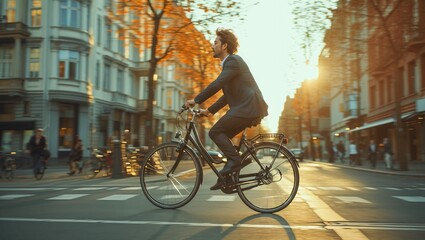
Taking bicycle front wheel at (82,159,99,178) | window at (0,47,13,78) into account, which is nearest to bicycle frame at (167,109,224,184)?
bicycle front wheel at (82,159,99,178)

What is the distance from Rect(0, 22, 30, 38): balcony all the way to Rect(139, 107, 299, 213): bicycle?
97.1 feet

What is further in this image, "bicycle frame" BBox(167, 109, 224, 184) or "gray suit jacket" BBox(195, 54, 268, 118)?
"bicycle frame" BBox(167, 109, 224, 184)

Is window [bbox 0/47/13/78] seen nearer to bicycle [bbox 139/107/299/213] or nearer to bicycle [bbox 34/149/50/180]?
bicycle [bbox 34/149/50/180]

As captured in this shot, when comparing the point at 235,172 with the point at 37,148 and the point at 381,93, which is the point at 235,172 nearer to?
the point at 37,148

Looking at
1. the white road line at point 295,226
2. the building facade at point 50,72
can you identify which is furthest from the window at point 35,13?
the white road line at point 295,226

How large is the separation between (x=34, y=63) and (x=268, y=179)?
101 ft

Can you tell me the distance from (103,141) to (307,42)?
1988cm

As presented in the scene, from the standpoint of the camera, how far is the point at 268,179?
5.72 meters

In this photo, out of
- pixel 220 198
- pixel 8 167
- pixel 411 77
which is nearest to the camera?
pixel 220 198

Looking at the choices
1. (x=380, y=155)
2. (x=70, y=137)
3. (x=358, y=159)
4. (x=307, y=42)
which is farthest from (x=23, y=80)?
(x=380, y=155)

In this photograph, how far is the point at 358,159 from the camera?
3094 centimetres

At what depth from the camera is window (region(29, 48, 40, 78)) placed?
33.0 meters

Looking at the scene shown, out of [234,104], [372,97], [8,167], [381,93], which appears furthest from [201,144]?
[372,97]

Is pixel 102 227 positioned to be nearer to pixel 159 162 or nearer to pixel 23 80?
pixel 159 162
